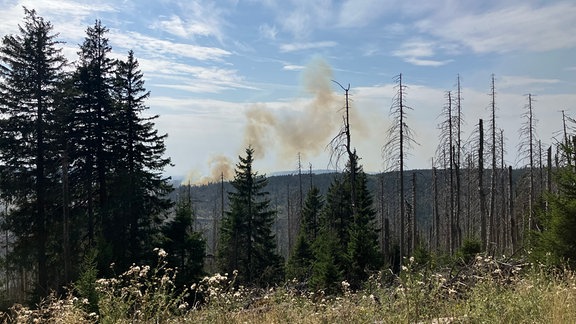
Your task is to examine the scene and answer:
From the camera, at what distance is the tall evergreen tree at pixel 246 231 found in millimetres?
32125

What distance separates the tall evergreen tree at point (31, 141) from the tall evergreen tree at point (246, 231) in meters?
13.8

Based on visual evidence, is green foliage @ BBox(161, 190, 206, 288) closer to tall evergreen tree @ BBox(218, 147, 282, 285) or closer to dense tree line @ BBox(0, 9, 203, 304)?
dense tree line @ BBox(0, 9, 203, 304)

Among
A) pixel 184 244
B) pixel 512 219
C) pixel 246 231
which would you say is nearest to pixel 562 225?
pixel 184 244

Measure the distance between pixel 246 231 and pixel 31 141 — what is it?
1683 centimetres

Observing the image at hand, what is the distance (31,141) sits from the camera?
19.7 meters

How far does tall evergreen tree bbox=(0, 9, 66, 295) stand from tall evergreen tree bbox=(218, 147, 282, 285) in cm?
1378

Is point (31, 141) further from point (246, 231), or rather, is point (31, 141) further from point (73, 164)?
point (246, 231)

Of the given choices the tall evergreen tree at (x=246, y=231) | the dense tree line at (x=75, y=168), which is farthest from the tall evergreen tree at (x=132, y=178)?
the tall evergreen tree at (x=246, y=231)

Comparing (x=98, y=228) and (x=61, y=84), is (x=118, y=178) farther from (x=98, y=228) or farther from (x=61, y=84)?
(x=61, y=84)

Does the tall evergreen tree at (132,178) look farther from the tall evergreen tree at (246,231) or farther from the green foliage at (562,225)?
the green foliage at (562,225)

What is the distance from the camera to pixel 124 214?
848 inches

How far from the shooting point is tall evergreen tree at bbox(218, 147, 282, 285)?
32.1 m

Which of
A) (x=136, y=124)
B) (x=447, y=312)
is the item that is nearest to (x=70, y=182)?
(x=136, y=124)

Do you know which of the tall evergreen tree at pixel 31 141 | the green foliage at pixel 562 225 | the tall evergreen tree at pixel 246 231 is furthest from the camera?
the tall evergreen tree at pixel 246 231
